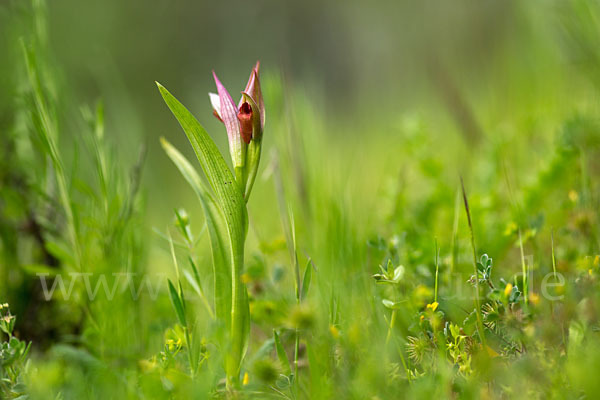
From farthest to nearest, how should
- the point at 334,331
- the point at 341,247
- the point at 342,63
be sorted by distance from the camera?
the point at 342,63 → the point at 341,247 → the point at 334,331

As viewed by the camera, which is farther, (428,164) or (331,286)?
(428,164)

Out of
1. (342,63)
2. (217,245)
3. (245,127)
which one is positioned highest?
(342,63)

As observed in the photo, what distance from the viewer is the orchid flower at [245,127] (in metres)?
0.60

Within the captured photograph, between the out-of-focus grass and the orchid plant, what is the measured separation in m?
0.04

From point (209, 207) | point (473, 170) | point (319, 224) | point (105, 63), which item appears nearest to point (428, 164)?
point (473, 170)

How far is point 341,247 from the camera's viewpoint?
748 millimetres

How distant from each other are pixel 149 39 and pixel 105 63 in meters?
7.35

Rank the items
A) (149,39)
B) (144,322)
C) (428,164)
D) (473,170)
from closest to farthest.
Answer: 1. (144,322)
2. (428,164)
3. (473,170)
4. (149,39)

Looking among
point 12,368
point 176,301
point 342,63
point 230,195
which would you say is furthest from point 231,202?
point 342,63

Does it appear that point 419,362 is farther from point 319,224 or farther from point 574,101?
point 574,101

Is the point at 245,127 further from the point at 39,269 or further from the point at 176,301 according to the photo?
the point at 39,269

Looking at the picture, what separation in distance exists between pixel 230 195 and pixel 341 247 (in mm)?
239

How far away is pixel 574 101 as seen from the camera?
1.28 m

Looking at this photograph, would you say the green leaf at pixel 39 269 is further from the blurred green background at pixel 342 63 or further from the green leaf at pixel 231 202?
the green leaf at pixel 231 202
